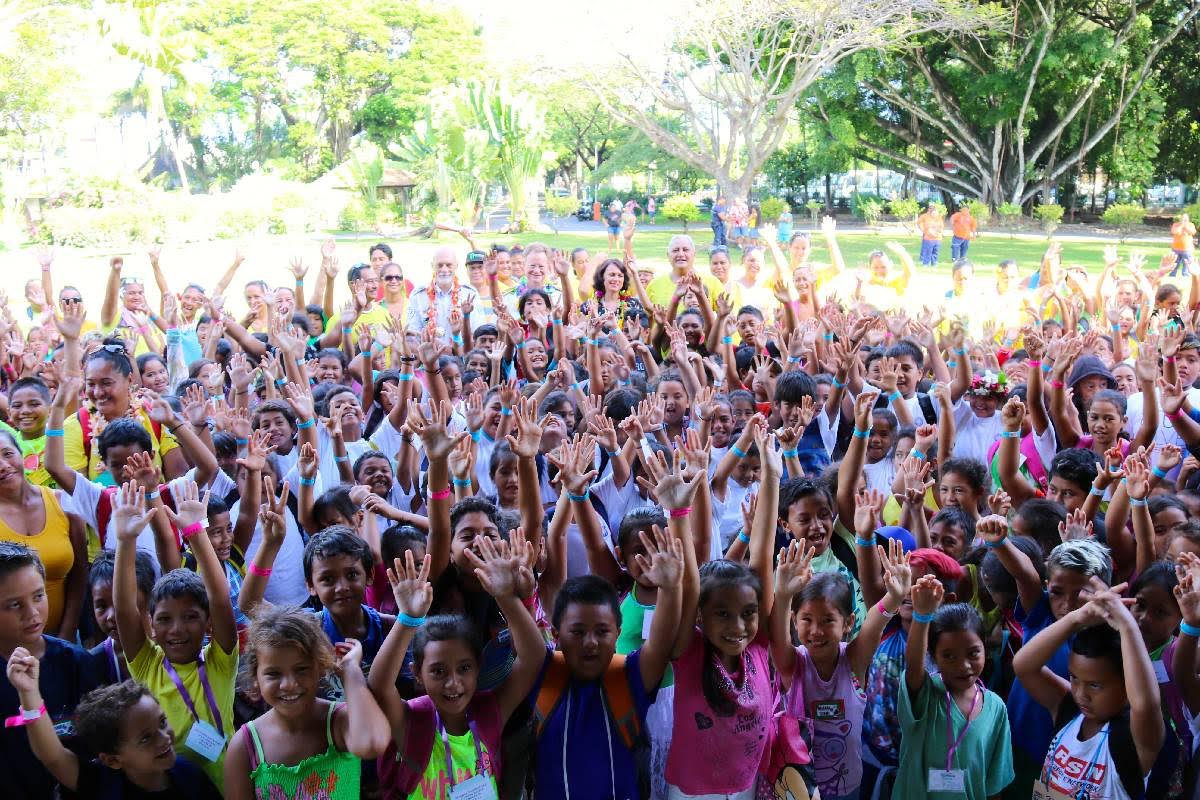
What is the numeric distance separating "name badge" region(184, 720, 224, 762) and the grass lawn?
11.8 meters

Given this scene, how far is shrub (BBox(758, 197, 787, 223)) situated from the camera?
30.2 meters

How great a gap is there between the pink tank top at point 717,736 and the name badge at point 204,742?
1261 millimetres

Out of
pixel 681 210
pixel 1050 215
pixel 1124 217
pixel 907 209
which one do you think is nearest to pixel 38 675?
pixel 1050 215

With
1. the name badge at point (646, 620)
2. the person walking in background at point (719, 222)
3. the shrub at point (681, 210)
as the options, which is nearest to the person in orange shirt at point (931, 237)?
the person walking in background at point (719, 222)

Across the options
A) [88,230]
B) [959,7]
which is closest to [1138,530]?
[959,7]

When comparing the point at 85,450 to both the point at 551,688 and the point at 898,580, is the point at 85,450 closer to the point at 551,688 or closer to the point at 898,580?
the point at 551,688

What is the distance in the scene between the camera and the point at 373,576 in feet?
11.5

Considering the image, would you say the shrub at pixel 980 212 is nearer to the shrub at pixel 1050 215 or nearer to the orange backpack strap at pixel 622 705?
the shrub at pixel 1050 215

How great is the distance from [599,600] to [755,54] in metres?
25.2

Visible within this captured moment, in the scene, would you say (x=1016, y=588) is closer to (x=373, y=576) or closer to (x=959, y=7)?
(x=373, y=576)

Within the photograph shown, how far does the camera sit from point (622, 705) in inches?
110

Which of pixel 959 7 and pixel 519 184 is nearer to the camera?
pixel 959 7

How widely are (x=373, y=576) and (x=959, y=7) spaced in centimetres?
2354

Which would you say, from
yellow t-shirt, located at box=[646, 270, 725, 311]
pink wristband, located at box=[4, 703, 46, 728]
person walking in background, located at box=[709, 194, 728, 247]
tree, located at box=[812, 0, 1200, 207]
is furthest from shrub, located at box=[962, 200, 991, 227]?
pink wristband, located at box=[4, 703, 46, 728]
